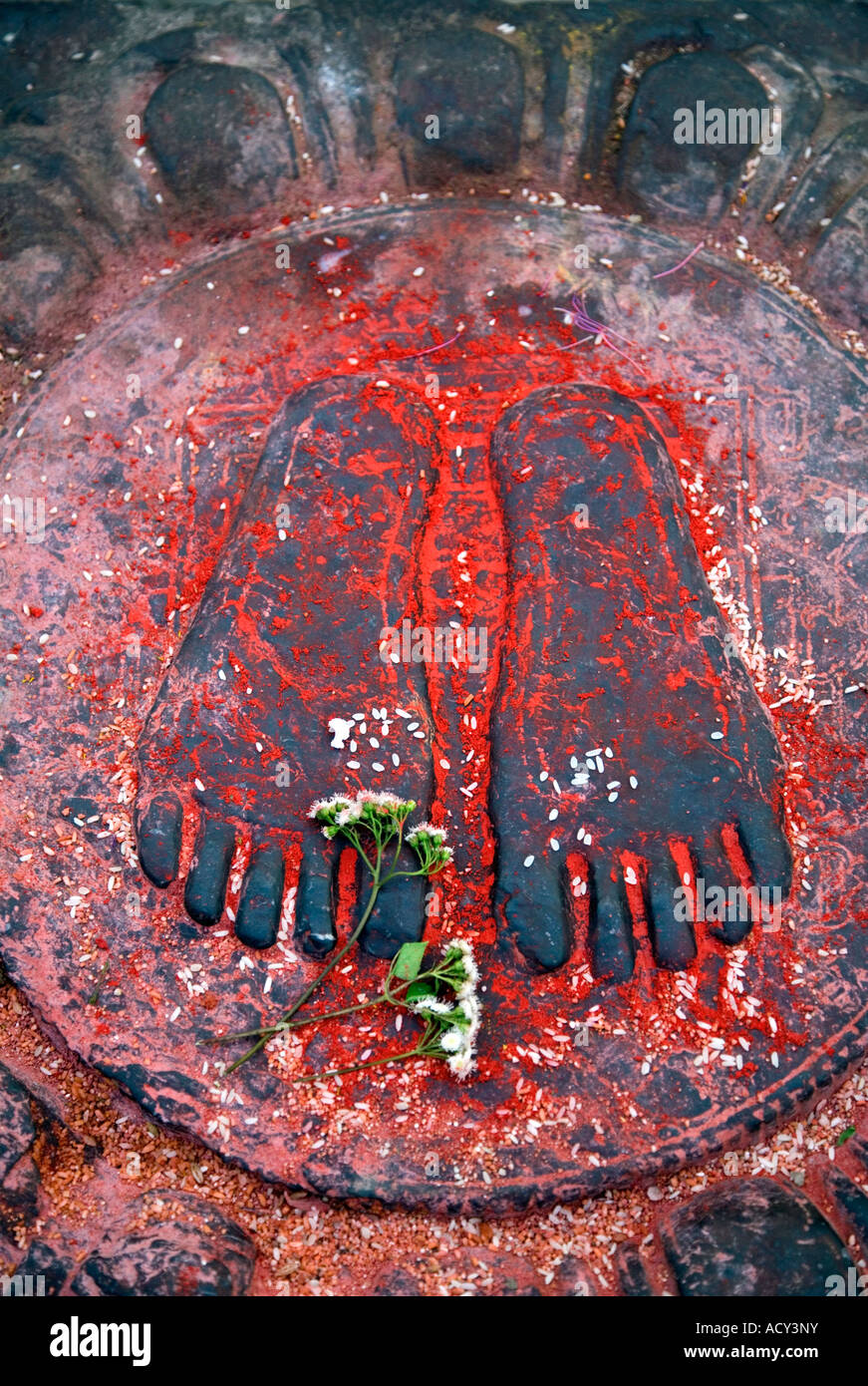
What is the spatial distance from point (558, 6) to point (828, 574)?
3051 mm

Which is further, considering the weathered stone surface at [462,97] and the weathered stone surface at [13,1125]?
the weathered stone surface at [462,97]

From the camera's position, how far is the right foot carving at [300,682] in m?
4.04

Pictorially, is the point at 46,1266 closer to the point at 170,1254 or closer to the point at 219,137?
the point at 170,1254

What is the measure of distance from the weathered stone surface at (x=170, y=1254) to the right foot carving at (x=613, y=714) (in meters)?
1.39

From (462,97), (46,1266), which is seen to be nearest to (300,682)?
(46,1266)

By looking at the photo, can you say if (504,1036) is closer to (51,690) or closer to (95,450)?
(51,690)

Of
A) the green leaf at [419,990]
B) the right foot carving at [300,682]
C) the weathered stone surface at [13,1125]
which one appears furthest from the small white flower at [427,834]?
the weathered stone surface at [13,1125]

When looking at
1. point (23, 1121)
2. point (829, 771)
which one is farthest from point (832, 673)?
point (23, 1121)

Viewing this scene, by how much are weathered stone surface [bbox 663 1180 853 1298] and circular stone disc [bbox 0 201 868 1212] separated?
19 cm

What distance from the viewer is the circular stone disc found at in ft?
12.6

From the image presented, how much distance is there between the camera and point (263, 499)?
4.54m

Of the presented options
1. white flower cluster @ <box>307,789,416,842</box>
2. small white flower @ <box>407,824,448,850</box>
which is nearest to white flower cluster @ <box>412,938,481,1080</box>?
small white flower @ <box>407,824,448,850</box>

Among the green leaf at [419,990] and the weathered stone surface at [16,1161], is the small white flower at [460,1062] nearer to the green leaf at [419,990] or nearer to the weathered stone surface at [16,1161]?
the green leaf at [419,990]

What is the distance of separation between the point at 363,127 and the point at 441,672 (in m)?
2.73
